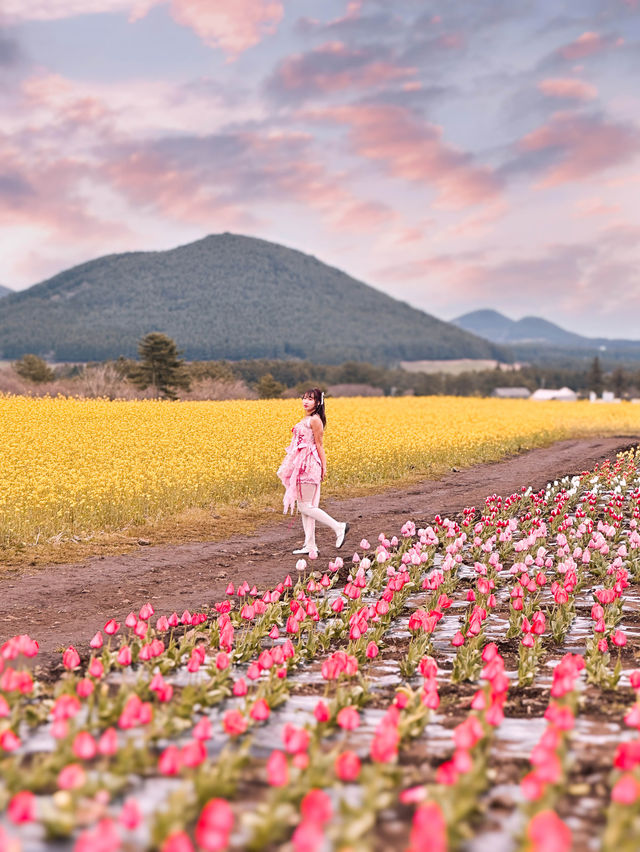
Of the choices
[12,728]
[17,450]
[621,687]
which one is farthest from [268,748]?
[17,450]

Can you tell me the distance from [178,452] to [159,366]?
43337mm

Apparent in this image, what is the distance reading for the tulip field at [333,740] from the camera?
3.27m

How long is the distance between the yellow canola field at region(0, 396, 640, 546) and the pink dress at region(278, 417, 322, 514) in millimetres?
3457

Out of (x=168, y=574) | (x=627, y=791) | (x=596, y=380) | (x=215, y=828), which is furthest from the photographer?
(x=596, y=380)

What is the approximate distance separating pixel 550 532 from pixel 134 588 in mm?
6314

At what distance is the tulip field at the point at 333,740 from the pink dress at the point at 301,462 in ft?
11.8

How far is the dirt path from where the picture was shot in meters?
8.08

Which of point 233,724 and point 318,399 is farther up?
point 318,399

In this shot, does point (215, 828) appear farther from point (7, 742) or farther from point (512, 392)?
point (512, 392)

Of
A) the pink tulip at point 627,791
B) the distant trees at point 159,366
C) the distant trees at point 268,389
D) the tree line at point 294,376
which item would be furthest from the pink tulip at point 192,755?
the distant trees at point 268,389

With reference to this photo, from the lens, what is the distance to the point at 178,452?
63.1 ft

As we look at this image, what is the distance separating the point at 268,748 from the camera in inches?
179

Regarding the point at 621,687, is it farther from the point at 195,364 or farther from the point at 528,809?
the point at 195,364

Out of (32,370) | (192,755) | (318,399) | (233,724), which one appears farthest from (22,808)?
(32,370)
